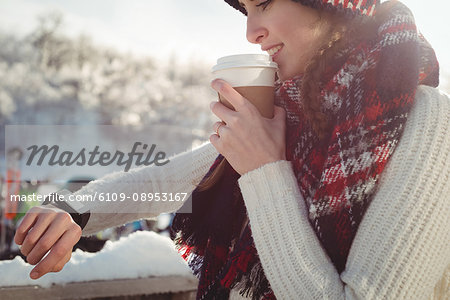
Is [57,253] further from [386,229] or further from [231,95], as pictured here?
[386,229]

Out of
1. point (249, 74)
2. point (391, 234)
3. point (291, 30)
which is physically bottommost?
point (391, 234)

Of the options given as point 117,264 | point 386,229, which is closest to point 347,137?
point 386,229

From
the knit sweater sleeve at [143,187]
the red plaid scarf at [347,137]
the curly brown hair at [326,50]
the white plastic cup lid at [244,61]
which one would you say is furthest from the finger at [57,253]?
the curly brown hair at [326,50]

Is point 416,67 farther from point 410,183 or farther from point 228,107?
point 228,107

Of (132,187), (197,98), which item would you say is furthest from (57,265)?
(197,98)

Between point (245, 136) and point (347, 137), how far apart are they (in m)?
0.31

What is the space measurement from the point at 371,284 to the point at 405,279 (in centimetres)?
8

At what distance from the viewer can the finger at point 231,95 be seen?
1.17 m

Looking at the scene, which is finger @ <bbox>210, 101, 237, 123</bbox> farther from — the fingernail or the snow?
the snow

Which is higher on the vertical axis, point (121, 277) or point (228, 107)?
point (228, 107)

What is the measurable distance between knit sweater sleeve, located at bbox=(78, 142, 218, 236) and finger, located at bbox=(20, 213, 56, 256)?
0.32 metres

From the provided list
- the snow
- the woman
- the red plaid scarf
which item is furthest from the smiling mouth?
the snow

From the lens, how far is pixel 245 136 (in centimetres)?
116

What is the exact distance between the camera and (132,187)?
5.60 ft
